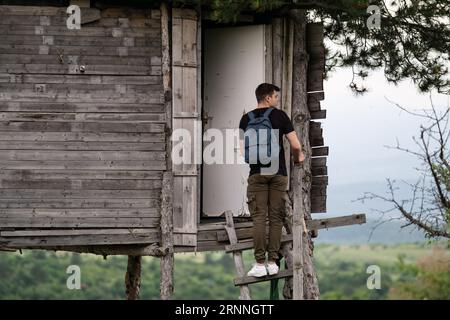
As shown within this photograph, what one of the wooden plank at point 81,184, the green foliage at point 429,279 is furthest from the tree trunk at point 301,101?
the green foliage at point 429,279

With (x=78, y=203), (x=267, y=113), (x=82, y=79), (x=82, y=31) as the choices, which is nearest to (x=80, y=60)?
(x=82, y=79)

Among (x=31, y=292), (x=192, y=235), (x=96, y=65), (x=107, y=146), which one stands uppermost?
(x=96, y=65)

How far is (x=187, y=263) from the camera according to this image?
66.1 meters

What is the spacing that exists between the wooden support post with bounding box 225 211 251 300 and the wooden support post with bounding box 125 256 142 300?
5.39 metres

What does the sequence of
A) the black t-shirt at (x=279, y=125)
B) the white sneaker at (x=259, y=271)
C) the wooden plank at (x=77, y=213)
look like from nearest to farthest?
the black t-shirt at (x=279, y=125), the white sneaker at (x=259, y=271), the wooden plank at (x=77, y=213)

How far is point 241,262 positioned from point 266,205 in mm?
1185

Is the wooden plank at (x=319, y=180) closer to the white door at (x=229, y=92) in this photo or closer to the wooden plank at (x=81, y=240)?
the white door at (x=229, y=92)

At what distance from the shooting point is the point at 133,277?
18938 millimetres

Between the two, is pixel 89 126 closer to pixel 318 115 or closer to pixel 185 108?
pixel 185 108

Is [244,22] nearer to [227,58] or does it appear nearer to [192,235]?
[227,58]

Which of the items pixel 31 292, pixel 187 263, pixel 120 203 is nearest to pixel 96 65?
pixel 120 203

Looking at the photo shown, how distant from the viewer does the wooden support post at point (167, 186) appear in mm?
13641

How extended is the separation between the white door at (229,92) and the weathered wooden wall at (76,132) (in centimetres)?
136
